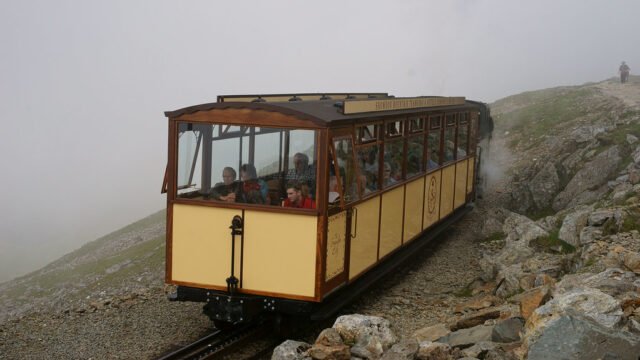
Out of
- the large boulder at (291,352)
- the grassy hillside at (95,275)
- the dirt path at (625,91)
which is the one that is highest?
the dirt path at (625,91)

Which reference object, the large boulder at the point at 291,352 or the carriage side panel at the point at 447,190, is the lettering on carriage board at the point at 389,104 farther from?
the large boulder at the point at 291,352

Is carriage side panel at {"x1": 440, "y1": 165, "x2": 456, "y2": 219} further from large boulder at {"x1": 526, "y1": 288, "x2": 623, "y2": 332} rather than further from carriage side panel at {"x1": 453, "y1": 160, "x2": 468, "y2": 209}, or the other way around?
large boulder at {"x1": 526, "y1": 288, "x2": 623, "y2": 332}

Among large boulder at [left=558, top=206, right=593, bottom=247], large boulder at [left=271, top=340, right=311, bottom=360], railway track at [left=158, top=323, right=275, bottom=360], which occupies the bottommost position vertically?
railway track at [left=158, top=323, right=275, bottom=360]

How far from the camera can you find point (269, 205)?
9445 mm

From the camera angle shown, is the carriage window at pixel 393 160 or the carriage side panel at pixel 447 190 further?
the carriage side panel at pixel 447 190

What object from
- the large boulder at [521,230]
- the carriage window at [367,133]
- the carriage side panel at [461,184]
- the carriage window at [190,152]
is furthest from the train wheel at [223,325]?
the carriage side panel at [461,184]

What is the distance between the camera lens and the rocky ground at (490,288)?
23.9 feet

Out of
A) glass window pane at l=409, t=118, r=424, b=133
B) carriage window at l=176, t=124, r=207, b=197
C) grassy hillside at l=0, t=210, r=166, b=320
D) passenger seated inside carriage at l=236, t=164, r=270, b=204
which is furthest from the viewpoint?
grassy hillside at l=0, t=210, r=166, b=320

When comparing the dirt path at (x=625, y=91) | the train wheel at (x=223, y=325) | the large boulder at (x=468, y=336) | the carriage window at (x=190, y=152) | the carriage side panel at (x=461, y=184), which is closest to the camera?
the large boulder at (x=468, y=336)

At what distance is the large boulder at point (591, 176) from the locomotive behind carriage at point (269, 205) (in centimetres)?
737

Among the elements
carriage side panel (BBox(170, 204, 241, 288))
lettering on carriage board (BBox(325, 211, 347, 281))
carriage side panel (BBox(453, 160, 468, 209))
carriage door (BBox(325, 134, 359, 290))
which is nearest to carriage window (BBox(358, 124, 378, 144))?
carriage door (BBox(325, 134, 359, 290))

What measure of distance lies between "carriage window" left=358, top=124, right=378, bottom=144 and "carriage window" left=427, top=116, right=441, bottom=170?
2.90 meters

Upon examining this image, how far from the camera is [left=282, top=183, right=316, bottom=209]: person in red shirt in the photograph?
9.27 m

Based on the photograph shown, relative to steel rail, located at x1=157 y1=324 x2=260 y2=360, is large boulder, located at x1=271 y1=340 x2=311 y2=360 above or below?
above
